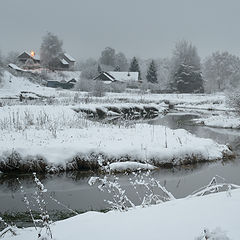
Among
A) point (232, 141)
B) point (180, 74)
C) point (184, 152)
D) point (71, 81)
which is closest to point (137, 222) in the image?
point (184, 152)

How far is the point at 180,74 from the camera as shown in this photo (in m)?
65.4

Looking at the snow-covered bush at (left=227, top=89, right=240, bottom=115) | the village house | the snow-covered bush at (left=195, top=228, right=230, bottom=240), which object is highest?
the village house

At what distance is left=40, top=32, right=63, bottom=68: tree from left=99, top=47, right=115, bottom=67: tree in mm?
18904

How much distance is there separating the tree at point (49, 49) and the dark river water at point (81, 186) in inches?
2942

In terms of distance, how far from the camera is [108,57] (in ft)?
319

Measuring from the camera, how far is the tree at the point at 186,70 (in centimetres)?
6506

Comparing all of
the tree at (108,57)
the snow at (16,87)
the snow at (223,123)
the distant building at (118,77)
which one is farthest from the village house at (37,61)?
the snow at (223,123)

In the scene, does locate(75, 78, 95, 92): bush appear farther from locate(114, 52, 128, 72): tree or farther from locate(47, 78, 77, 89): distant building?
locate(114, 52, 128, 72): tree

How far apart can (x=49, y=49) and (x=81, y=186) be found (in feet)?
252

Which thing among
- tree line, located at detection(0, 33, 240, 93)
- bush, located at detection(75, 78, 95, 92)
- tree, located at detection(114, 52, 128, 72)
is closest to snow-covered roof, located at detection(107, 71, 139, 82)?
tree line, located at detection(0, 33, 240, 93)

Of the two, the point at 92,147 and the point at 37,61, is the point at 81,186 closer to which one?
the point at 92,147

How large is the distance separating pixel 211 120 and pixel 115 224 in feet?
80.3

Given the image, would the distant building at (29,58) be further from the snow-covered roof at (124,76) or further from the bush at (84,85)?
the bush at (84,85)

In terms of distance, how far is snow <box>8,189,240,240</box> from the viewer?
247cm
